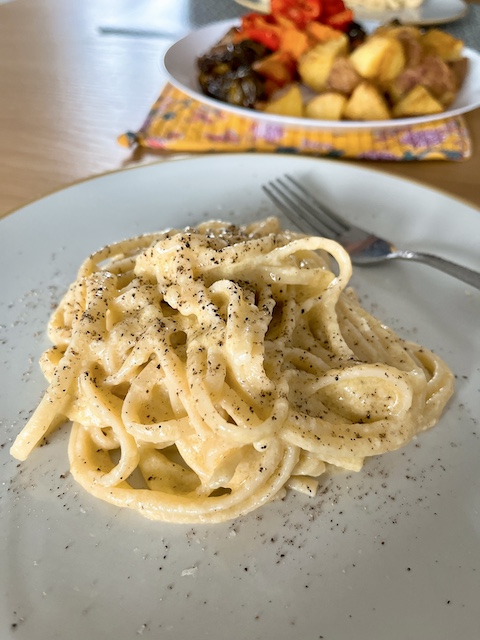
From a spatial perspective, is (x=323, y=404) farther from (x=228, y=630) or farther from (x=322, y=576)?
(x=228, y=630)

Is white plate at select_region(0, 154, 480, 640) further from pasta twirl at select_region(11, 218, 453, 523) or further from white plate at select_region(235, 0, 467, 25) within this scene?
white plate at select_region(235, 0, 467, 25)

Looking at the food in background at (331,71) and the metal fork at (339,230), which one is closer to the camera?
the metal fork at (339,230)

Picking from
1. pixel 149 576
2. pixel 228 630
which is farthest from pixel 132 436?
pixel 228 630

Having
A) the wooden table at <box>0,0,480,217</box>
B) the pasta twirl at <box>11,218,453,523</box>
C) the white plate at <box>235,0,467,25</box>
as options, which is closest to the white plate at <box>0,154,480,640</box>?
the pasta twirl at <box>11,218,453,523</box>

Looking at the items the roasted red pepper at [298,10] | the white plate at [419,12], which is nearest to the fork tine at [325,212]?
the roasted red pepper at [298,10]

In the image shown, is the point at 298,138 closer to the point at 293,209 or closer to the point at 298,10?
the point at 293,209

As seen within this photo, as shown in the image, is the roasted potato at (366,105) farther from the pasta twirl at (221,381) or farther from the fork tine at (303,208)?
the pasta twirl at (221,381)

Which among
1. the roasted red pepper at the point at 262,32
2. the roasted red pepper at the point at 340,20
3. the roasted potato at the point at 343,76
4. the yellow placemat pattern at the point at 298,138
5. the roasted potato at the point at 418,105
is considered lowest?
the yellow placemat pattern at the point at 298,138
